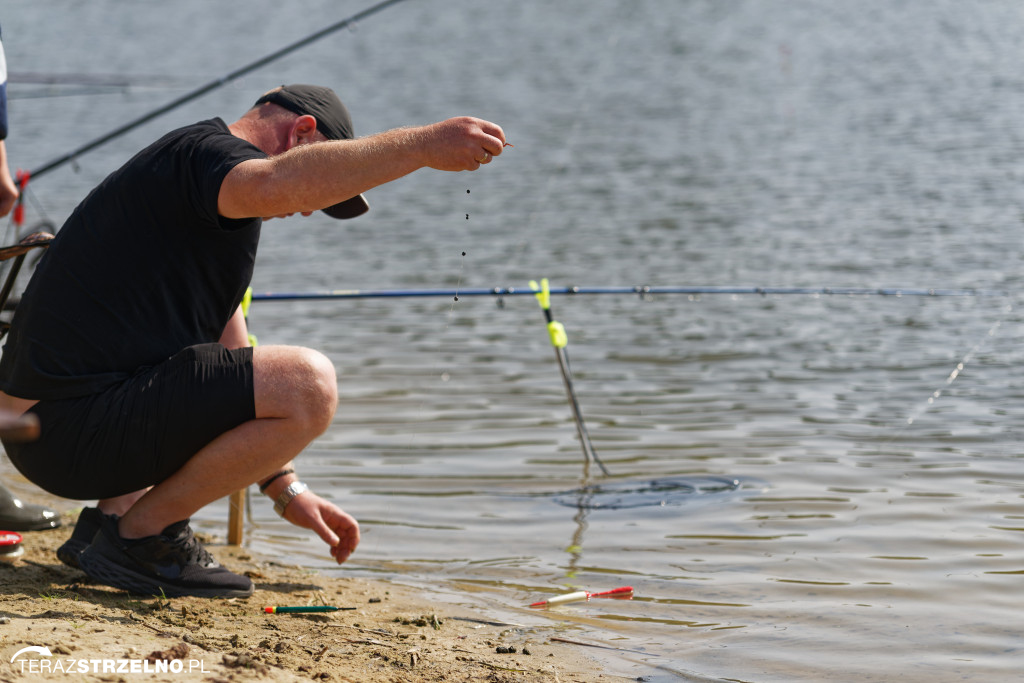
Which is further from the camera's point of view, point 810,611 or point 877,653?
point 810,611

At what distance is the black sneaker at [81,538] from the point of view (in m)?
3.22

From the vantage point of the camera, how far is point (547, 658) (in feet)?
9.64

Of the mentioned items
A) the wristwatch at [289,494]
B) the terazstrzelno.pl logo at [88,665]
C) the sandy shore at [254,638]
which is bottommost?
the terazstrzelno.pl logo at [88,665]

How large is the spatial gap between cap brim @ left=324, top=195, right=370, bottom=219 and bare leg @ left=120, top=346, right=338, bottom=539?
0.54m

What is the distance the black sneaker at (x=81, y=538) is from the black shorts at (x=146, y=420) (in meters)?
0.33

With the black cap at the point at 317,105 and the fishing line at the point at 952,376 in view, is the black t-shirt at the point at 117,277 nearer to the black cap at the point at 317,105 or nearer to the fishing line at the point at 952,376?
the black cap at the point at 317,105

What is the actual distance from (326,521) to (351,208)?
0.89m

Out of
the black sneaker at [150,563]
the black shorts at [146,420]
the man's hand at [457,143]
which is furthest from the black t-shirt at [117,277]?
the man's hand at [457,143]

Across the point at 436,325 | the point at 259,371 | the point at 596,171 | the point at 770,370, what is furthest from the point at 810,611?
the point at 596,171

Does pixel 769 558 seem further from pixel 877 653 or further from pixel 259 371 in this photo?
pixel 259 371

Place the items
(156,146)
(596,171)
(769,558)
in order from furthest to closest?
(596,171)
(769,558)
(156,146)

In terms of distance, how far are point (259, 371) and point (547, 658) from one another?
995 millimetres

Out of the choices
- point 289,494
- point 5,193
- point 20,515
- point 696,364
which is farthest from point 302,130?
point 696,364

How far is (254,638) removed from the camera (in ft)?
9.31
